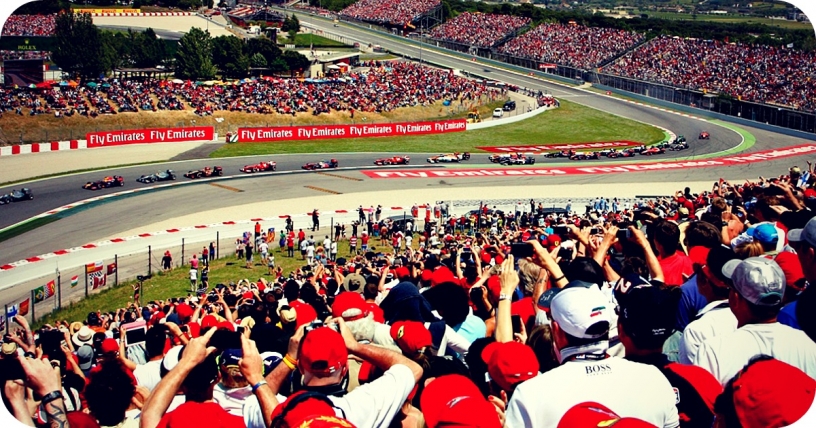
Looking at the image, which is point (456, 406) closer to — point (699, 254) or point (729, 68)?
point (699, 254)

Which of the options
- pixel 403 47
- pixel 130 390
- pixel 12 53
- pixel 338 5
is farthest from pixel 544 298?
pixel 338 5

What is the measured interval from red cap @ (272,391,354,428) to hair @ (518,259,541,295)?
16.7 feet

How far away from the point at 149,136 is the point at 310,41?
55198 mm

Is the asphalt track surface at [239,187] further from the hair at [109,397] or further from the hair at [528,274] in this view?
the hair at [109,397]

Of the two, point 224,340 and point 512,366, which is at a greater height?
point 512,366

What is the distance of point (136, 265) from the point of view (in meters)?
30.9

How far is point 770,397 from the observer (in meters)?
4.38

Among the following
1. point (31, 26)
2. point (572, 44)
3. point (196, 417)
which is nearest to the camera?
point (196, 417)

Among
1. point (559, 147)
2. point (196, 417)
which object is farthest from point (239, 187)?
point (196, 417)

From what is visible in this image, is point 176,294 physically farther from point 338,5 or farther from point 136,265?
point 338,5

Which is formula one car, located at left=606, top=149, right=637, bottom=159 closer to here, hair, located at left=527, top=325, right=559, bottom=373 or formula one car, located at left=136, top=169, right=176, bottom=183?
formula one car, located at left=136, top=169, right=176, bottom=183

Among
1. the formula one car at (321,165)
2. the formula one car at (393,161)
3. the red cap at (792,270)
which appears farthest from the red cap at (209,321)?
the formula one car at (393,161)

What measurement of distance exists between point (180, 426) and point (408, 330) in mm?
2030

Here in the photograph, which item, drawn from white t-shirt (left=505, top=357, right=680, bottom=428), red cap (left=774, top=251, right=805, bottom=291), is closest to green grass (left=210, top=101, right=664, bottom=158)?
red cap (left=774, top=251, right=805, bottom=291)
